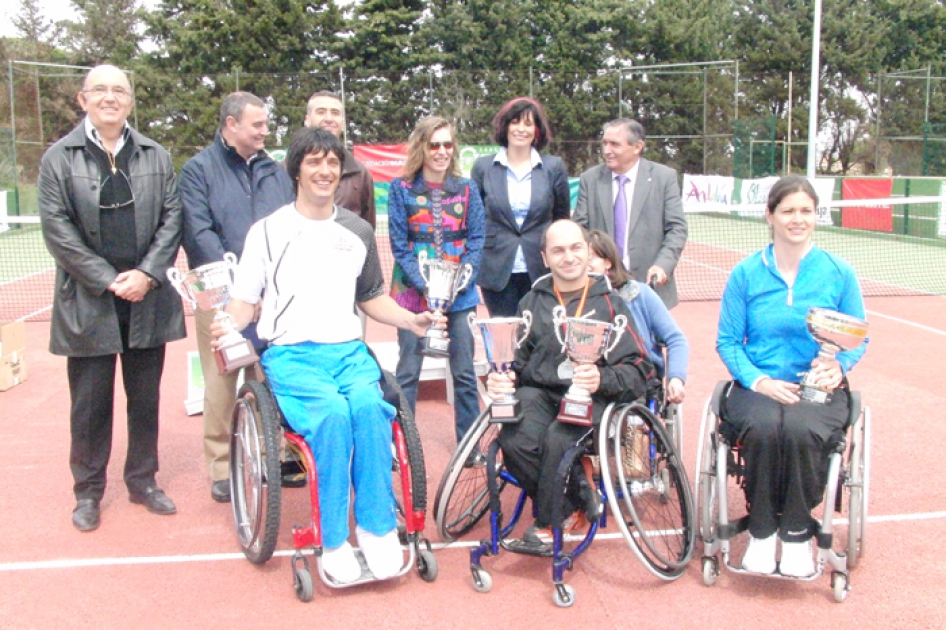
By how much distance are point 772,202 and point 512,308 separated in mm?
1557

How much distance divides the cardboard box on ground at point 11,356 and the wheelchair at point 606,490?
4.02 metres

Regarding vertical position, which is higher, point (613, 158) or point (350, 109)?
point (350, 109)

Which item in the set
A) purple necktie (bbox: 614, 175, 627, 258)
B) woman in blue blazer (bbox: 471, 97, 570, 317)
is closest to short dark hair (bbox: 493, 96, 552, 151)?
woman in blue blazer (bbox: 471, 97, 570, 317)

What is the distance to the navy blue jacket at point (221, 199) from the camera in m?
3.96

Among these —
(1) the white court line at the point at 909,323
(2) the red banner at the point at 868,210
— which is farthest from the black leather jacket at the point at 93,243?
(2) the red banner at the point at 868,210

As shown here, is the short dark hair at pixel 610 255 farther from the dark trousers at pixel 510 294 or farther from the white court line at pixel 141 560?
the white court line at pixel 141 560

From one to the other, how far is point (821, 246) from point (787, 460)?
12683 mm

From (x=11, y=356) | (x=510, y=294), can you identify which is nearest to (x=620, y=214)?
(x=510, y=294)

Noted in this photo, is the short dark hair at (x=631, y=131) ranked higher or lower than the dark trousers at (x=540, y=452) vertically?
higher

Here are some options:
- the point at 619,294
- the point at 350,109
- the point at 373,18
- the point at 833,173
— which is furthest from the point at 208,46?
the point at 619,294

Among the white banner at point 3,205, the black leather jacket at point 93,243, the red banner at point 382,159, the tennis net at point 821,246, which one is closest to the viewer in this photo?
the black leather jacket at point 93,243

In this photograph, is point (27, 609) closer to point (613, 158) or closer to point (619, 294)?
point (619, 294)

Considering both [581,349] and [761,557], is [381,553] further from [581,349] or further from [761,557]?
[761,557]

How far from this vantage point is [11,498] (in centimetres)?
Answer: 421
